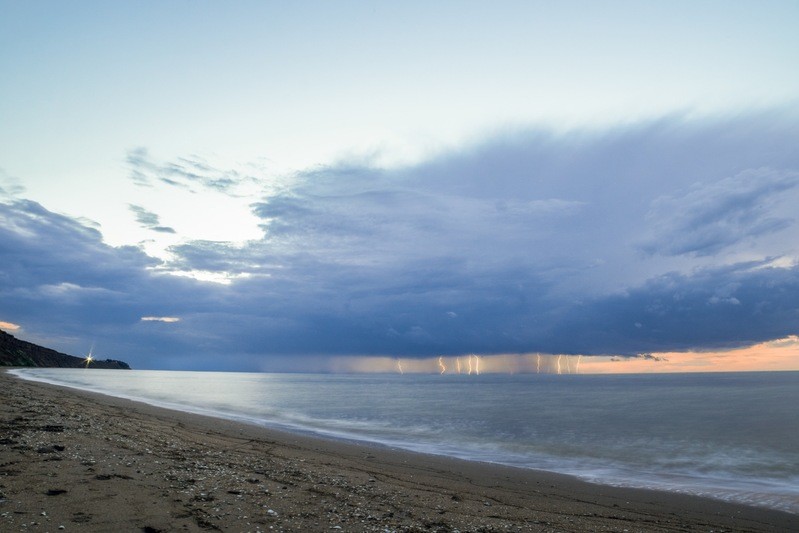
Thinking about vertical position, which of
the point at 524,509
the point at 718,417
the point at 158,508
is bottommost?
the point at 718,417

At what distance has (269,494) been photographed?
392 inches

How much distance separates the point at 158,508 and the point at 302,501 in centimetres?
275

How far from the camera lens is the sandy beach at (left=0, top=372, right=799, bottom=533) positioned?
8.06 m

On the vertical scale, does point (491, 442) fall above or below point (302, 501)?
below

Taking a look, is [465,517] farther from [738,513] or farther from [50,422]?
[50,422]

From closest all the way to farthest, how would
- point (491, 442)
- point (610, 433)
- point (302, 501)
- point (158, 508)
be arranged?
point (158, 508), point (302, 501), point (491, 442), point (610, 433)

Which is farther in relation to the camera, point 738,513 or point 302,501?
point 738,513

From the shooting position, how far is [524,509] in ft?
37.0

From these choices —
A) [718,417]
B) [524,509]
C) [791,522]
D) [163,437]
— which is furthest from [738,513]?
[718,417]

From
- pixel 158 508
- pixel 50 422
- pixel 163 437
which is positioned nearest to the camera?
pixel 158 508

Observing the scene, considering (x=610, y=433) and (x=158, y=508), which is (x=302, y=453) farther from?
(x=610, y=433)

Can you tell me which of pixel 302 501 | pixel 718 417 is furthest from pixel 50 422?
pixel 718 417

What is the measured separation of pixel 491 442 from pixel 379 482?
1770 centimetres

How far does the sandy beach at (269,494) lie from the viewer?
8.06 m
